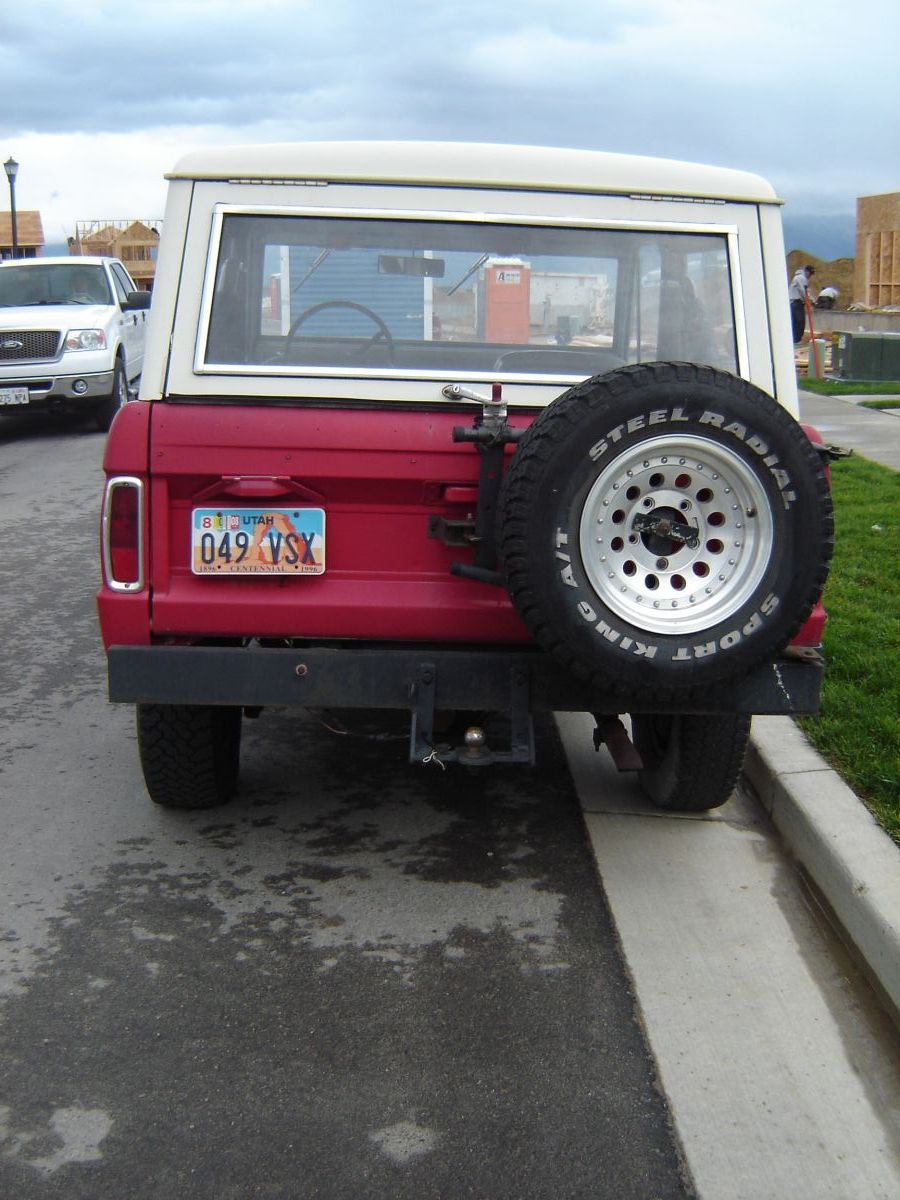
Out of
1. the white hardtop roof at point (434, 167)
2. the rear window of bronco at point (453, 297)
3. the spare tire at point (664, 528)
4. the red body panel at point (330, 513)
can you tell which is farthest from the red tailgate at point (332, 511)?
the white hardtop roof at point (434, 167)

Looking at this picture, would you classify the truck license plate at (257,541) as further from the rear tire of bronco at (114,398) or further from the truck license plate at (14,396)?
the rear tire of bronco at (114,398)

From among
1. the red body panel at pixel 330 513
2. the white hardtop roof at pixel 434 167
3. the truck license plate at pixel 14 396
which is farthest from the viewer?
the truck license plate at pixel 14 396

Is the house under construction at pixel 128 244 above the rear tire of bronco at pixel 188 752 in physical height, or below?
above

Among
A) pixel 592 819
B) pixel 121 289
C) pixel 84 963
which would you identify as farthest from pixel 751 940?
pixel 121 289

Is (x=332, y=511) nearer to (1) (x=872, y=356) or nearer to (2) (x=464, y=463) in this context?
(2) (x=464, y=463)

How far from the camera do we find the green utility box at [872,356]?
1970cm

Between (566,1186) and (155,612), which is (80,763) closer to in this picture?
(155,612)

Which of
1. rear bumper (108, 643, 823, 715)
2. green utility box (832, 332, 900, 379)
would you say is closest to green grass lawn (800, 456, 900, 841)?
rear bumper (108, 643, 823, 715)

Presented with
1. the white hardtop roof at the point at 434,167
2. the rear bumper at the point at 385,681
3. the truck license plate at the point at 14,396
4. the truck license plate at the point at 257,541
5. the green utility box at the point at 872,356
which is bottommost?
the rear bumper at the point at 385,681

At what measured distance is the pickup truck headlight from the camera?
1477cm

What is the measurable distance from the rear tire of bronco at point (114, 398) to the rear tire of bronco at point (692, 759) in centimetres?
1166

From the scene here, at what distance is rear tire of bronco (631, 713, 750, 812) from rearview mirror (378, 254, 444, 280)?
156 cm

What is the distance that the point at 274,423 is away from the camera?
388 centimetres

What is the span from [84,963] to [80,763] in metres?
1.73
